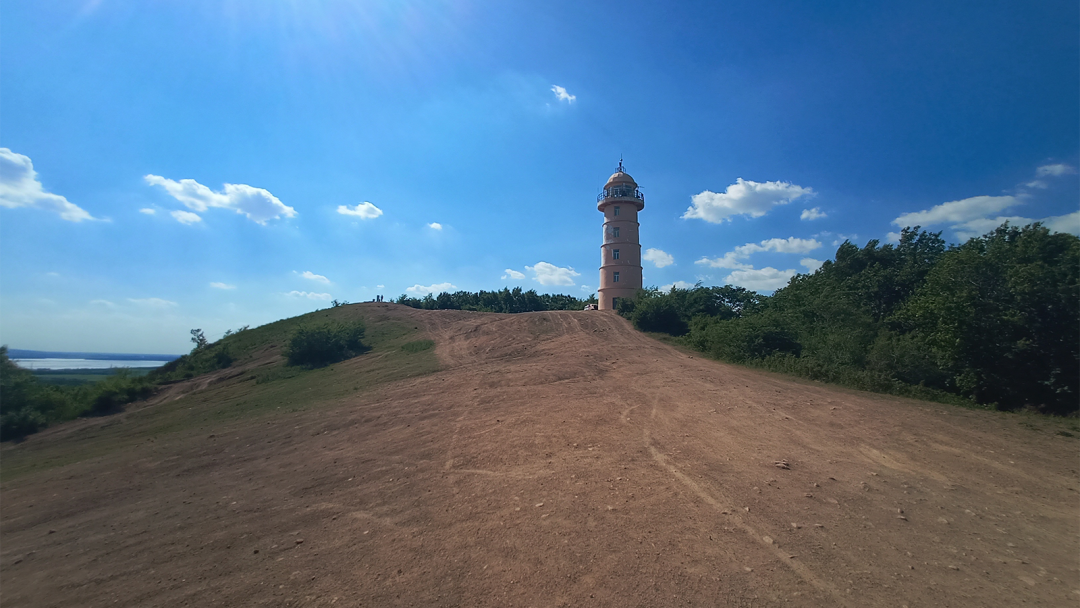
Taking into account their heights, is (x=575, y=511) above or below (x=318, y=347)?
below

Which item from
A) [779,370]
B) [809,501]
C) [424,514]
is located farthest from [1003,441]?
[424,514]

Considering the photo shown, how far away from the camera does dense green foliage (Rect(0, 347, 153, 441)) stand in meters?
13.9

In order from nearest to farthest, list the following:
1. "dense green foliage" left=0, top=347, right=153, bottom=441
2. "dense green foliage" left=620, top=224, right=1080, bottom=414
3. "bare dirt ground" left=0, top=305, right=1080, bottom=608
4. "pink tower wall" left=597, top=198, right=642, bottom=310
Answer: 1. "bare dirt ground" left=0, top=305, right=1080, bottom=608
2. "dense green foliage" left=620, top=224, right=1080, bottom=414
3. "dense green foliage" left=0, top=347, right=153, bottom=441
4. "pink tower wall" left=597, top=198, right=642, bottom=310

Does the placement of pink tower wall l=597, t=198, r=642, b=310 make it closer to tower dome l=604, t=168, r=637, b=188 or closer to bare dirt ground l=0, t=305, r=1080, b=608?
tower dome l=604, t=168, r=637, b=188

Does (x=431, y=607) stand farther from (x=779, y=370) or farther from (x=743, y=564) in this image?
(x=779, y=370)

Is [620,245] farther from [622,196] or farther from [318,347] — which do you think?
[318,347]

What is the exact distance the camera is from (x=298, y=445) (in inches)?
375

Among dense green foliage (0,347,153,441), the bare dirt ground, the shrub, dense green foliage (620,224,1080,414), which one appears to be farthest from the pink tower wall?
dense green foliage (0,347,153,441)

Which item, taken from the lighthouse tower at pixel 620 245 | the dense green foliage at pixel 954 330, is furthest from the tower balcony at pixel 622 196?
the dense green foliage at pixel 954 330

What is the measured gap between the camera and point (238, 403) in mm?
14609

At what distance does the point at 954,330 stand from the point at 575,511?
11843 mm

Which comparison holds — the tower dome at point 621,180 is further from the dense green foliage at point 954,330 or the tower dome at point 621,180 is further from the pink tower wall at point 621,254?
the dense green foliage at point 954,330

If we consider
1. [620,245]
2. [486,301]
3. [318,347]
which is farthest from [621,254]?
[318,347]

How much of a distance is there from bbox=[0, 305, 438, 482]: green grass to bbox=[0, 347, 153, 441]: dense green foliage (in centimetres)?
132
